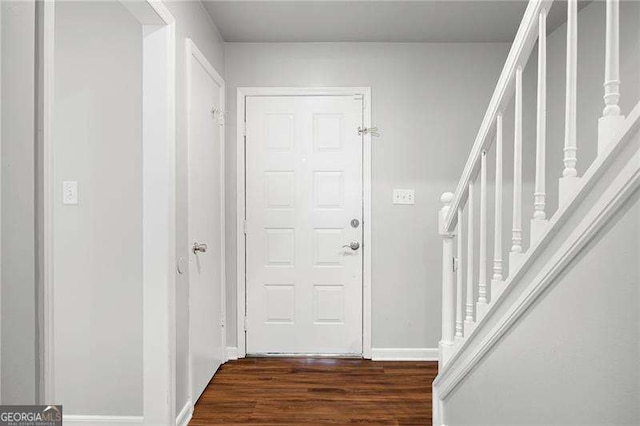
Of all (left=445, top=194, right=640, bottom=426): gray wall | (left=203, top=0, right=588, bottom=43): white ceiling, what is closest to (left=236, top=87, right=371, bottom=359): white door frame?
(left=203, top=0, right=588, bottom=43): white ceiling

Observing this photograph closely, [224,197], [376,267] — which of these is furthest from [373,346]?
[224,197]

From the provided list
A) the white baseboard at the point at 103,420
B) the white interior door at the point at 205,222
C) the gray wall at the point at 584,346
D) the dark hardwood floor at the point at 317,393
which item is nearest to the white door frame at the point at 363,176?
the white interior door at the point at 205,222

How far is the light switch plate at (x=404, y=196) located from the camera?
9.66 ft

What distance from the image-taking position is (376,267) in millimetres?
2967

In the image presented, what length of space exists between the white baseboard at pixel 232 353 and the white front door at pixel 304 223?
0.12 metres

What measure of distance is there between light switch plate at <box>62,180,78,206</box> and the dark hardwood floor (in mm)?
1376

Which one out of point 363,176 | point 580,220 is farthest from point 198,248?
point 580,220

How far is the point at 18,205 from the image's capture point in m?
0.90

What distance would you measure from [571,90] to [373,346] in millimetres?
2388

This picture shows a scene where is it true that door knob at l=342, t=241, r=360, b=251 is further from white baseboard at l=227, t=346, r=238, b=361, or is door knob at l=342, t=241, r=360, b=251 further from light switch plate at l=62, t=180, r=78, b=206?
light switch plate at l=62, t=180, r=78, b=206

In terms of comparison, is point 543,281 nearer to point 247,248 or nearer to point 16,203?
point 16,203

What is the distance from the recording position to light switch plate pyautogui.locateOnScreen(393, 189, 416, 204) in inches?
116

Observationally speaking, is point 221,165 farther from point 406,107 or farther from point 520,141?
point 520,141

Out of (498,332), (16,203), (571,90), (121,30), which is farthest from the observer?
(121,30)
